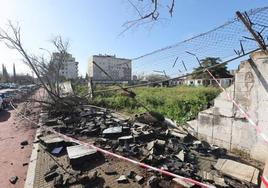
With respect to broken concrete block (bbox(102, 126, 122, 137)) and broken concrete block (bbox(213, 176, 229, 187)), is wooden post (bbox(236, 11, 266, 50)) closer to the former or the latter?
broken concrete block (bbox(213, 176, 229, 187))

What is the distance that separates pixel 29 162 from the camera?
20.3 feet

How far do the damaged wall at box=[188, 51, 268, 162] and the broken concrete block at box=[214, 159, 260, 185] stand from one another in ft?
2.43

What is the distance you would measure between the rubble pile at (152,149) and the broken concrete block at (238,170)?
18mm

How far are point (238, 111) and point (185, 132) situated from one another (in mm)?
2021

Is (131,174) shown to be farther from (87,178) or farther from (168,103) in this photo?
(168,103)

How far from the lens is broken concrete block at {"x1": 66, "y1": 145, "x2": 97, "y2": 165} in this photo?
5.46 m

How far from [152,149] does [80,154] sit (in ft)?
5.96

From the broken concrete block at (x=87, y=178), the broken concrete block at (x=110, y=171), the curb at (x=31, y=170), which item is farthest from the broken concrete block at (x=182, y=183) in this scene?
the curb at (x=31, y=170)

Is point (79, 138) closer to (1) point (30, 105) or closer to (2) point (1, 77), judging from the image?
(1) point (30, 105)

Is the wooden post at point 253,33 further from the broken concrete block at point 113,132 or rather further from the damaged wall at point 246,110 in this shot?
the broken concrete block at point 113,132

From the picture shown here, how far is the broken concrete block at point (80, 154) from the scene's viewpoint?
5.46 meters

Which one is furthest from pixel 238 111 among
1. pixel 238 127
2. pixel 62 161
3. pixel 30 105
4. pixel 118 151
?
pixel 30 105

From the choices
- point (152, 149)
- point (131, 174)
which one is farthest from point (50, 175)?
point (152, 149)

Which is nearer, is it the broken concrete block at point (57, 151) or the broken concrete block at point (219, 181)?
the broken concrete block at point (219, 181)
